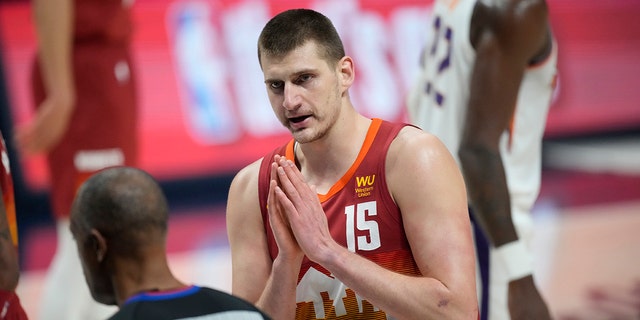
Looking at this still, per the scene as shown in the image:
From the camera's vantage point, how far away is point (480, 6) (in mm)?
4223

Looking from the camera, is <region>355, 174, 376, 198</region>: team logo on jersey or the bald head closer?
the bald head

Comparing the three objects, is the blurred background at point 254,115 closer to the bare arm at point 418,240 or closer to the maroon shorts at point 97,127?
the maroon shorts at point 97,127

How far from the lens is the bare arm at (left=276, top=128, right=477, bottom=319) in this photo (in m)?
3.04

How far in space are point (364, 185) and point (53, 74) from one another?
3.03 meters

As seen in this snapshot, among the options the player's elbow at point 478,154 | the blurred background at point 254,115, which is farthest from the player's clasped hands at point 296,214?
the blurred background at point 254,115

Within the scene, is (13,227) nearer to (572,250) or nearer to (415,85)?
(415,85)

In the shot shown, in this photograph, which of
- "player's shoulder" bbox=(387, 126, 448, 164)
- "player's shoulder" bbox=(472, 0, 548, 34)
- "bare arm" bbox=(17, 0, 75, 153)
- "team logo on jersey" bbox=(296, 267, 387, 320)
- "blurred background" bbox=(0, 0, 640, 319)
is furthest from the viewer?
"blurred background" bbox=(0, 0, 640, 319)

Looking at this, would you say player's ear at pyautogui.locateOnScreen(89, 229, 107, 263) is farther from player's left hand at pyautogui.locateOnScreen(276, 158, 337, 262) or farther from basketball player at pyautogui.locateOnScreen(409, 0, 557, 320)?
basketball player at pyautogui.locateOnScreen(409, 0, 557, 320)

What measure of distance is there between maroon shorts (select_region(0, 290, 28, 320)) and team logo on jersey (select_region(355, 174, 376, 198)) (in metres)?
1.09

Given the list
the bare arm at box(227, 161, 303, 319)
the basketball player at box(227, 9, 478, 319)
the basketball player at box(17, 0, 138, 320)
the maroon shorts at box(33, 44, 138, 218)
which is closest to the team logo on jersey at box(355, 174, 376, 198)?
the basketball player at box(227, 9, 478, 319)

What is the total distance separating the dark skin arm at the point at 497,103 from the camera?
4.13 m

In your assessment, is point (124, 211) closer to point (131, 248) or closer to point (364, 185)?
point (131, 248)

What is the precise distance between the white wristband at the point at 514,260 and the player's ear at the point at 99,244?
80.0 inches

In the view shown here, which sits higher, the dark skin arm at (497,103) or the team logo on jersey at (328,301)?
the dark skin arm at (497,103)
